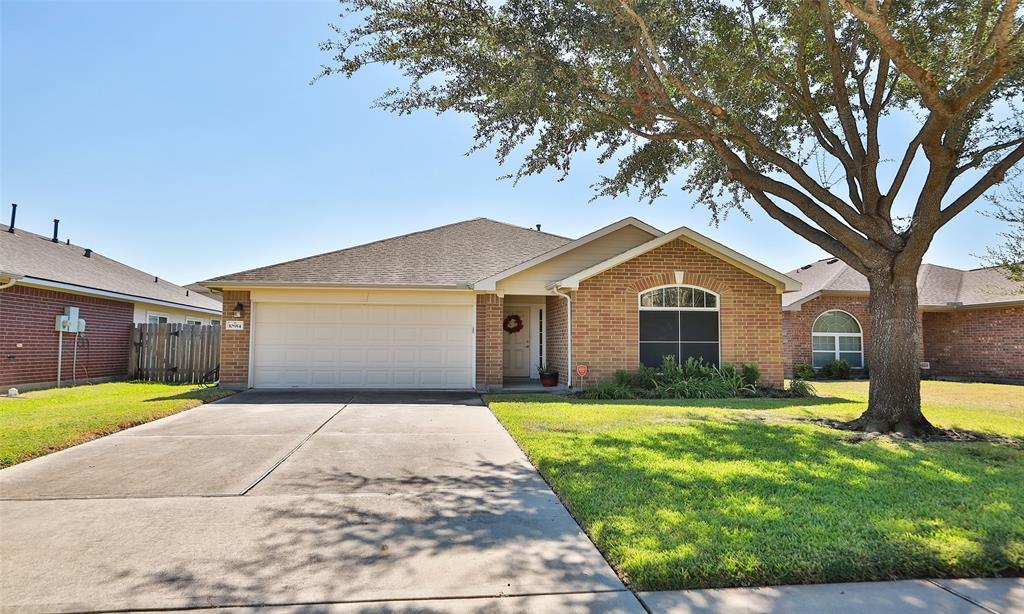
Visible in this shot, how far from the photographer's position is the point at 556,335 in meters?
14.5

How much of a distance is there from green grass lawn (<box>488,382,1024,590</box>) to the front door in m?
7.57

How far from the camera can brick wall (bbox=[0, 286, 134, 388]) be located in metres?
12.1

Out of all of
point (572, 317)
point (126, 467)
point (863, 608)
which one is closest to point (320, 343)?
point (572, 317)

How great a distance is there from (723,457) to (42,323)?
15.3 m

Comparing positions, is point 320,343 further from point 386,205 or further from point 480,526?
point 480,526

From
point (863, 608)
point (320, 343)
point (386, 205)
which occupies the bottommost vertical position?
point (863, 608)

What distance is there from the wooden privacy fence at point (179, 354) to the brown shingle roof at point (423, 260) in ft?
10.9

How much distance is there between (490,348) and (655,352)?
401 centimetres

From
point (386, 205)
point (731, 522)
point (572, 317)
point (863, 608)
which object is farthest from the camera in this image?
point (386, 205)

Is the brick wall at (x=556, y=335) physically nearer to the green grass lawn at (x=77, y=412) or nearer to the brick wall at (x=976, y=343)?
the green grass lawn at (x=77, y=412)

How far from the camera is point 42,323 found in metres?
13.0

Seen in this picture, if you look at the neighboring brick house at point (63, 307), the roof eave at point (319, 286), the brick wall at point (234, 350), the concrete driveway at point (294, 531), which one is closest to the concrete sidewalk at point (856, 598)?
the concrete driveway at point (294, 531)

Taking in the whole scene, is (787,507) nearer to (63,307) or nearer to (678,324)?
(678,324)

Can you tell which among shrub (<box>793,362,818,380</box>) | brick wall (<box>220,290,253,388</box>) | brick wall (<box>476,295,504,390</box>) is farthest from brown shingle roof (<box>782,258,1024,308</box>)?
brick wall (<box>220,290,253,388</box>)
